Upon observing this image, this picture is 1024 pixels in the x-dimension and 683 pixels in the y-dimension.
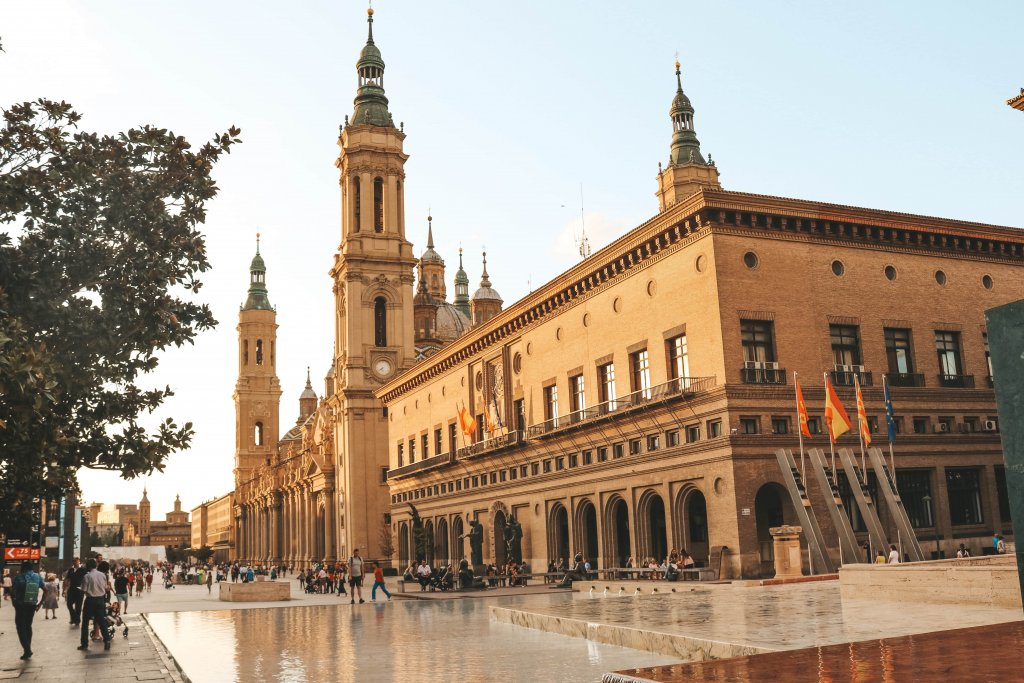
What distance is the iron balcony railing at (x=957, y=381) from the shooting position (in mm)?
38281

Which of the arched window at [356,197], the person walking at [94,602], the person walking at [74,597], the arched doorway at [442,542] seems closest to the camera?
the person walking at [94,602]

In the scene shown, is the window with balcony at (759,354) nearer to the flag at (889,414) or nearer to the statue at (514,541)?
the flag at (889,414)

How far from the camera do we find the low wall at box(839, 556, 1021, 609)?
54.0ft

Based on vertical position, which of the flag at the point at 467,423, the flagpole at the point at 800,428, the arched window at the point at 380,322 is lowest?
the flagpole at the point at 800,428

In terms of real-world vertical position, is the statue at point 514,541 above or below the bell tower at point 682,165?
below

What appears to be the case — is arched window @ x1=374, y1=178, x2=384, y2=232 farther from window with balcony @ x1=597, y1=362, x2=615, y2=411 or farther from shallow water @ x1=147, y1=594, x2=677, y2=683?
shallow water @ x1=147, y1=594, x2=677, y2=683

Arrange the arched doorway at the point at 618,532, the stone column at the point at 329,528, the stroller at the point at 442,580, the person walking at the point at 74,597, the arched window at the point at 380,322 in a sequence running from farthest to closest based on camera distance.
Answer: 1. the stone column at the point at 329,528
2. the arched window at the point at 380,322
3. the arched doorway at the point at 618,532
4. the stroller at the point at 442,580
5. the person walking at the point at 74,597

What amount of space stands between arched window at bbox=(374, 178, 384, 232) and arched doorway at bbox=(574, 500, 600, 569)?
43.0m

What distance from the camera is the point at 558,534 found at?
152 ft

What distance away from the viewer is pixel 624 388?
133 ft

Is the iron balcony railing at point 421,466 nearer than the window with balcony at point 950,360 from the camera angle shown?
No

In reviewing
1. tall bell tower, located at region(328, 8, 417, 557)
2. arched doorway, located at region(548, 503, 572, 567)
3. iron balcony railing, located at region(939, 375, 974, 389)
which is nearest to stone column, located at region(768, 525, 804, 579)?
iron balcony railing, located at region(939, 375, 974, 389)

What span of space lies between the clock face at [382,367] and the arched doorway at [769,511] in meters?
48.2

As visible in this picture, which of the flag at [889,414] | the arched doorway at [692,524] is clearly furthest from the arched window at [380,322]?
the flag at [889,414]
